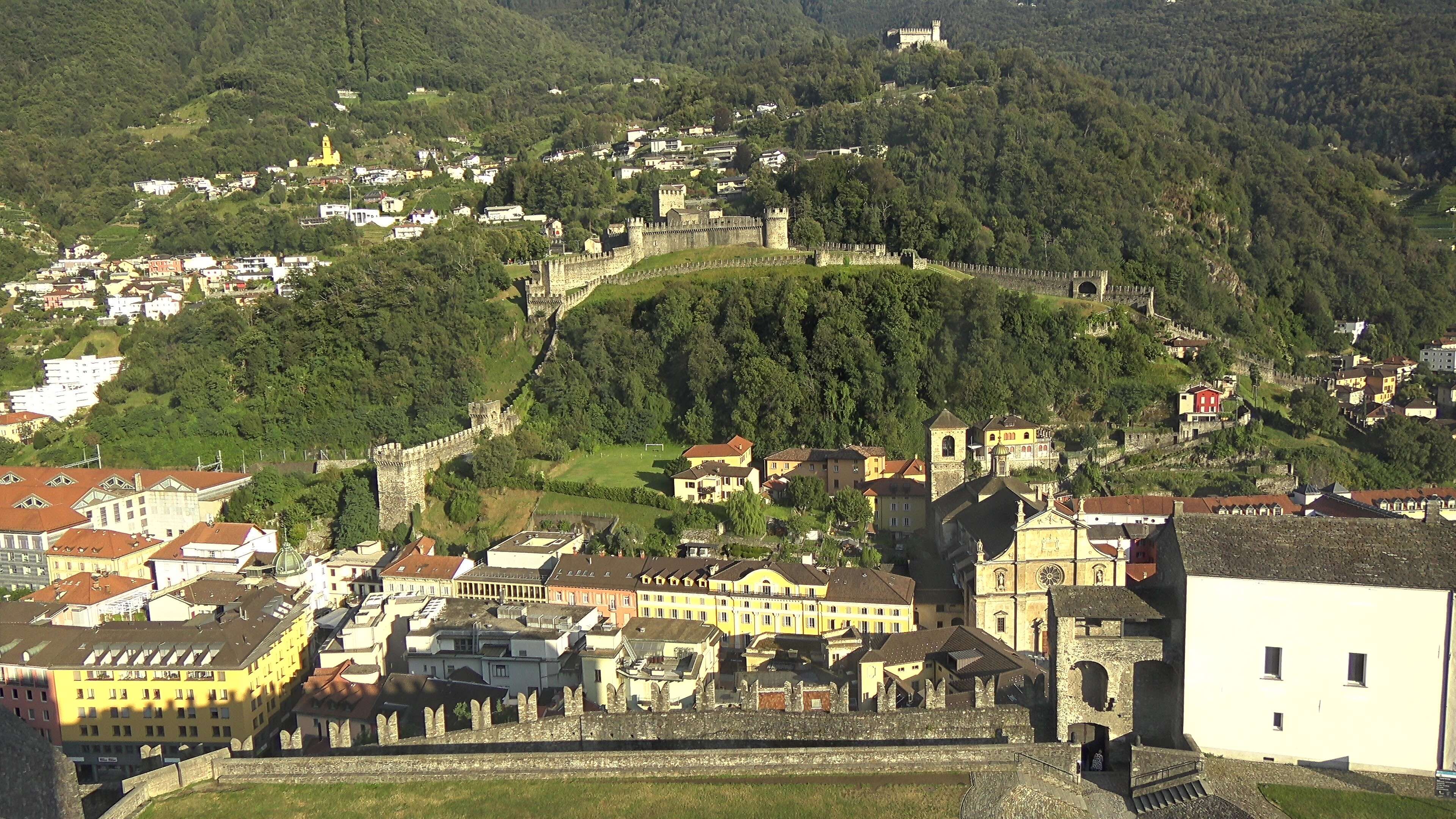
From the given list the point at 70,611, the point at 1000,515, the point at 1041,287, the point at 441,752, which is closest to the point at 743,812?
the point at 441,752

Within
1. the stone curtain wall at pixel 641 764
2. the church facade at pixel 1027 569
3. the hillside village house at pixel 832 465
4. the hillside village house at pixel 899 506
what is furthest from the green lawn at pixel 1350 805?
the hillside village house at pixel 832 465

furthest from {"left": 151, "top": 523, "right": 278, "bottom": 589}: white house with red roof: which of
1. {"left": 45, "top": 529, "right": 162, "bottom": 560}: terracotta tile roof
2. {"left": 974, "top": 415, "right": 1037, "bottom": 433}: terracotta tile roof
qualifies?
{"left": 974, "top": 415, "right": 1037, "bottom": 433}: terracotta tile roof

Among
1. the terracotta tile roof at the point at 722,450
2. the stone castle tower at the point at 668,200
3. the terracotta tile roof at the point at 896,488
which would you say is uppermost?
the stone castle tower at the point at 668,200

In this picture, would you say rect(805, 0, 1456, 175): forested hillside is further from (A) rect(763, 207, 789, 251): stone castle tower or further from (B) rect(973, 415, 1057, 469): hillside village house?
(B) rect(973, 415, 1057, 469): hillside village house

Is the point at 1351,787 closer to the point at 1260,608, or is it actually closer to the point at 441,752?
the point at 1260,608

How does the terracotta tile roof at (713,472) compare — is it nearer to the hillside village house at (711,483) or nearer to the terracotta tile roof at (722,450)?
the hillside village house at (711,483)

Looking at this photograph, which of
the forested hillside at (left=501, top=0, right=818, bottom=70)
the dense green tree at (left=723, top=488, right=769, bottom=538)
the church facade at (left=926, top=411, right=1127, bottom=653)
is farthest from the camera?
the forested hillside at (left=501, top=0, right=818, bottom=70)
